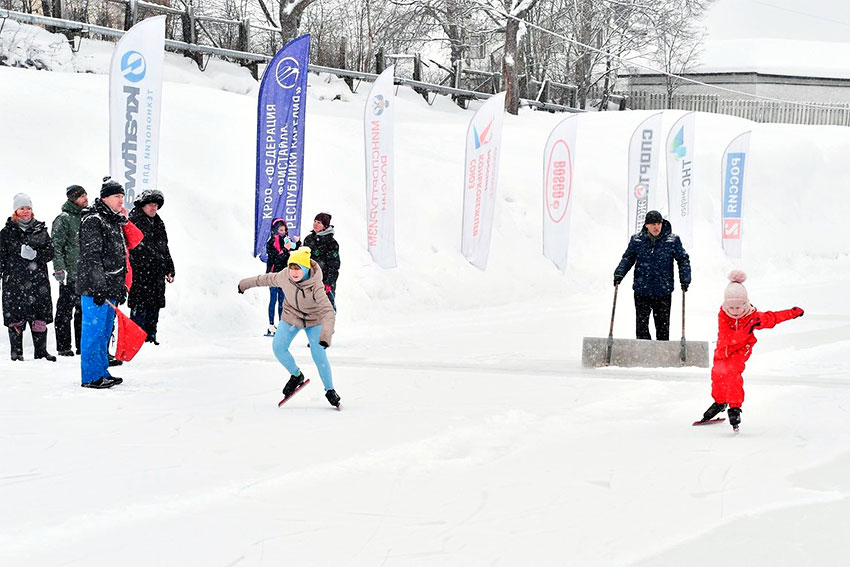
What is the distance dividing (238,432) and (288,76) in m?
7.23

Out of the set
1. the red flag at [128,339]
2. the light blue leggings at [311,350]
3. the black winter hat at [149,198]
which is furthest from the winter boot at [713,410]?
the black winter hat at [149,198]

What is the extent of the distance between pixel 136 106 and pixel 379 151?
401cm

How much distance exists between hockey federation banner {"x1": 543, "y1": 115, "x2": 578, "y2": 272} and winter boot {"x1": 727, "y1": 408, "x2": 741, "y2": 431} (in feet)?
33.9

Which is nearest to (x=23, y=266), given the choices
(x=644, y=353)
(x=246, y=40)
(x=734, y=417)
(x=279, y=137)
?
(x=279, y=137)

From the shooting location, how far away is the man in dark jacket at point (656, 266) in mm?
9430

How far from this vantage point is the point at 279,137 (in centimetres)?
1252

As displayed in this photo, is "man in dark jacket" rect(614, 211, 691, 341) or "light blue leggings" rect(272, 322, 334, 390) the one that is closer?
"light blue leggings" rect(272, 322, 334, 390)

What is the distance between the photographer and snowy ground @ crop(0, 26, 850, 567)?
437 centimetres

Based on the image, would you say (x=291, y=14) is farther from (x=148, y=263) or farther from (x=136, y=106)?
(x=148, y=263)

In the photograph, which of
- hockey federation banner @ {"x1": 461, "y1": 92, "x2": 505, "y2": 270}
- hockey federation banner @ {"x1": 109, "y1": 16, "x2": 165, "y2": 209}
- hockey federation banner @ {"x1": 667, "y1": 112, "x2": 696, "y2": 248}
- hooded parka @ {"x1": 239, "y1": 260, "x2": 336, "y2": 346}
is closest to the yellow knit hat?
hooded parka @ {"x1": 239, "y1": 260, "x2": 336, "y2": 346}

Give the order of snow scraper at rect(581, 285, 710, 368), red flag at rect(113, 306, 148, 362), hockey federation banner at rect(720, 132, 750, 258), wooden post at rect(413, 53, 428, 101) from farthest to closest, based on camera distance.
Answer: wooden post at rect(413, 53, 428, 101), hockey federation banner at rect(720, 132, 750, 258), snow scraper at rect(581, 285, 710, 368), red flag at rect(113, 306, 148, 362)

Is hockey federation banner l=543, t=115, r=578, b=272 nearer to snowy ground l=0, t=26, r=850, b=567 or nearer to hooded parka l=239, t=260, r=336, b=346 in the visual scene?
snowy ground l=0, t=26, r=850, b=567

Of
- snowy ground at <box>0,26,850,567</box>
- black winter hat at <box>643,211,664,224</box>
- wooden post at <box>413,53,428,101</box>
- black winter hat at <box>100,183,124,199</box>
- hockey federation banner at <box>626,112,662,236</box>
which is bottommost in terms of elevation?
snowy ground at <box>0,26,850,567</box>

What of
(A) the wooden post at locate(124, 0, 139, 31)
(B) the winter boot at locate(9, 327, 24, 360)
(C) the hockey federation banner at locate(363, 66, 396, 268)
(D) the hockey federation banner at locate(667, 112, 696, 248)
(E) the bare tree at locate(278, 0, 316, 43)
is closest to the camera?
(B) the winter boot at locate(9, 327, 24, 360)
